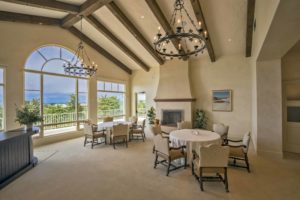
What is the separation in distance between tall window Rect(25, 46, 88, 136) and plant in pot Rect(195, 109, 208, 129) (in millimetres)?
5537

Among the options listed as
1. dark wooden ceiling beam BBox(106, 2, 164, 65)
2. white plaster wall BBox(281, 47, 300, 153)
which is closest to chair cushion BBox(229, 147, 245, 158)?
white plaster wall BBox(281, 47, 300, 153)

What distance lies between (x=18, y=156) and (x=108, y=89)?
585cm

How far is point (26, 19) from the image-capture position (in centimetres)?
559

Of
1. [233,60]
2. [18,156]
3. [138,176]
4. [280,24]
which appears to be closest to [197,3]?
[280,24]

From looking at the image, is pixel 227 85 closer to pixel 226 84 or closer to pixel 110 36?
pixel 226 84

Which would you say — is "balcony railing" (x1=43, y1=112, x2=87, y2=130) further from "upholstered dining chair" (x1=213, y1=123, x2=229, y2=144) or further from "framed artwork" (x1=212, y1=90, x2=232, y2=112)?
"framed artwork" (x1=212, y1=90, x2=232, y2=112)

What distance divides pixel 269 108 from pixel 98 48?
763cm

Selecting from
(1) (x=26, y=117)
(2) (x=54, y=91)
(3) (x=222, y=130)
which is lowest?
(3) (x=222, y=130)

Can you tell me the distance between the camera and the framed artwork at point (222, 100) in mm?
7574

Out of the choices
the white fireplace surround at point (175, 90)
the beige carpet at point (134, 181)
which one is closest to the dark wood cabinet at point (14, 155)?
the beige carpet at point (134, 181)

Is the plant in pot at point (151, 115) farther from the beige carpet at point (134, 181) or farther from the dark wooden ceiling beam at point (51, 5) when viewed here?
the dark wooden ceiling beam at point (51, 5)

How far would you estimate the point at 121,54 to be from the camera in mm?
8820

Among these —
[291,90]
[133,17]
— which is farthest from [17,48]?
[291,90]

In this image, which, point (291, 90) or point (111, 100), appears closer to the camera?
point (291, 90)
